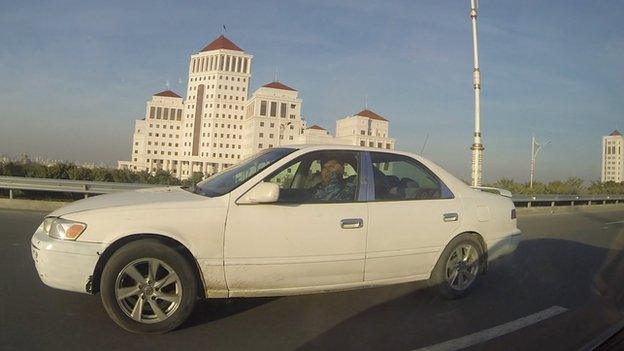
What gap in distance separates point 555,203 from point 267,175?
73.8ft

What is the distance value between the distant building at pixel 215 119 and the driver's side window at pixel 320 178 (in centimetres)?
3951

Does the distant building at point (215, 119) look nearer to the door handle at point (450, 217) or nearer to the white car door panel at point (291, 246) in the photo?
the door handle at point (450, 217)

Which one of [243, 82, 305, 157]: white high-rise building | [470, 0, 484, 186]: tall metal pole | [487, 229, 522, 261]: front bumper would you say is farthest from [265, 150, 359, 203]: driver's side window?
[243, 82, 305, 157]: white high-rise building

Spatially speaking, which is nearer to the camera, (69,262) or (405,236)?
(69,262)

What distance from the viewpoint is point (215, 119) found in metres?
58.4

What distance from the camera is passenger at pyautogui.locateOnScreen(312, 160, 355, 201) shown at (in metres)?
4.45

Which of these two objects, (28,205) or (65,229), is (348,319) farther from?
(28,205)

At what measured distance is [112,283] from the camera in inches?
144

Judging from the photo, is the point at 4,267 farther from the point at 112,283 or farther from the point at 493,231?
the point at 493,231

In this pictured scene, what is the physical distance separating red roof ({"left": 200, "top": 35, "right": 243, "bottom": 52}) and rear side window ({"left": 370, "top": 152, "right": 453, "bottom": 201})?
199 feet

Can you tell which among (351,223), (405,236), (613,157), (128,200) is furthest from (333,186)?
(613,157)

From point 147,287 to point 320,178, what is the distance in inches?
73.6

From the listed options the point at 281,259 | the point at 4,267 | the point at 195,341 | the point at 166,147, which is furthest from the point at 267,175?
the point at 166,147

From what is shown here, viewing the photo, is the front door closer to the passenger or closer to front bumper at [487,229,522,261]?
the passenger
